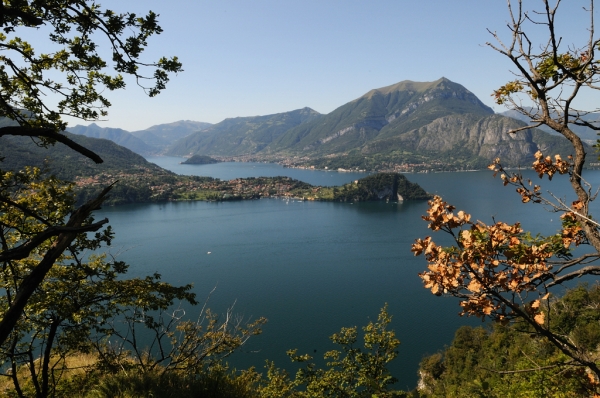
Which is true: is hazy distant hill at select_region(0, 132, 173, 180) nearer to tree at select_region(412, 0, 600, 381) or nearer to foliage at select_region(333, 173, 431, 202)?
foliage at select_region(333, 173, 431, 202)

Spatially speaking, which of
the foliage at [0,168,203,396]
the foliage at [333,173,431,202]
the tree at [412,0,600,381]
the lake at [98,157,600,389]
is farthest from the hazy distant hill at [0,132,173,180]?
the tree at [412,0,600,381]

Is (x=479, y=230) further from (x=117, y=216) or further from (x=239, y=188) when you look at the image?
(x=239, y=188)

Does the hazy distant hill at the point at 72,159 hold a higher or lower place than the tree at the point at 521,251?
higher

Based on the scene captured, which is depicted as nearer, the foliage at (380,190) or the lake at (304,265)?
the lake at (304,265)

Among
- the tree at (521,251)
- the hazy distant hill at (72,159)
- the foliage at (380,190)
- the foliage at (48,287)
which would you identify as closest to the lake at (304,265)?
the foliage at (48,287)

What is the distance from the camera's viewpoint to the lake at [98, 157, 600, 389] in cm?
2500

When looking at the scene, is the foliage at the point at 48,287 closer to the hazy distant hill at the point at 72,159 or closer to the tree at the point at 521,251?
the tree at the point at 521,251

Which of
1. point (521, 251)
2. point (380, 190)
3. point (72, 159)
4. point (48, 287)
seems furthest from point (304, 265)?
point (72, 159)

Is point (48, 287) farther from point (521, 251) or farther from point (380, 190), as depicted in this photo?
point (380, 190)

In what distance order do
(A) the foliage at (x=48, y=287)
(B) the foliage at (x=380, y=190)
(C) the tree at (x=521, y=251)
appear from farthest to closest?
1. (B) the foliage at (x=380, y=190)
2. (A) the foliage at (x=48, y=287)
3. (C) the tree at (x=521, y=251)

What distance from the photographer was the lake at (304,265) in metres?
25.0

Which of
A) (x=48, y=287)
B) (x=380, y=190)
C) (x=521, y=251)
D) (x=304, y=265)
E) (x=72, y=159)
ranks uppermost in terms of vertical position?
(x=72, y=159)

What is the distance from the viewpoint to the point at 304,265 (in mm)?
38969

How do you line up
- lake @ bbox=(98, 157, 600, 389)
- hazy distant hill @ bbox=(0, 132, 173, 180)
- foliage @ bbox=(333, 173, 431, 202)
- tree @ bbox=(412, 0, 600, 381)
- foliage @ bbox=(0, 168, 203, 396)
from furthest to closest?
foliage @ bbox=(333, 173, 431, 202) → hazy distant hill @ bbox=(0, 132, 173, 180) → lake @ bbox=(98, 157, 600, 389) → foliage @ bbox=(0, 168, 203, 396) → tree @ bbox=(412, 0, 600, 381)
